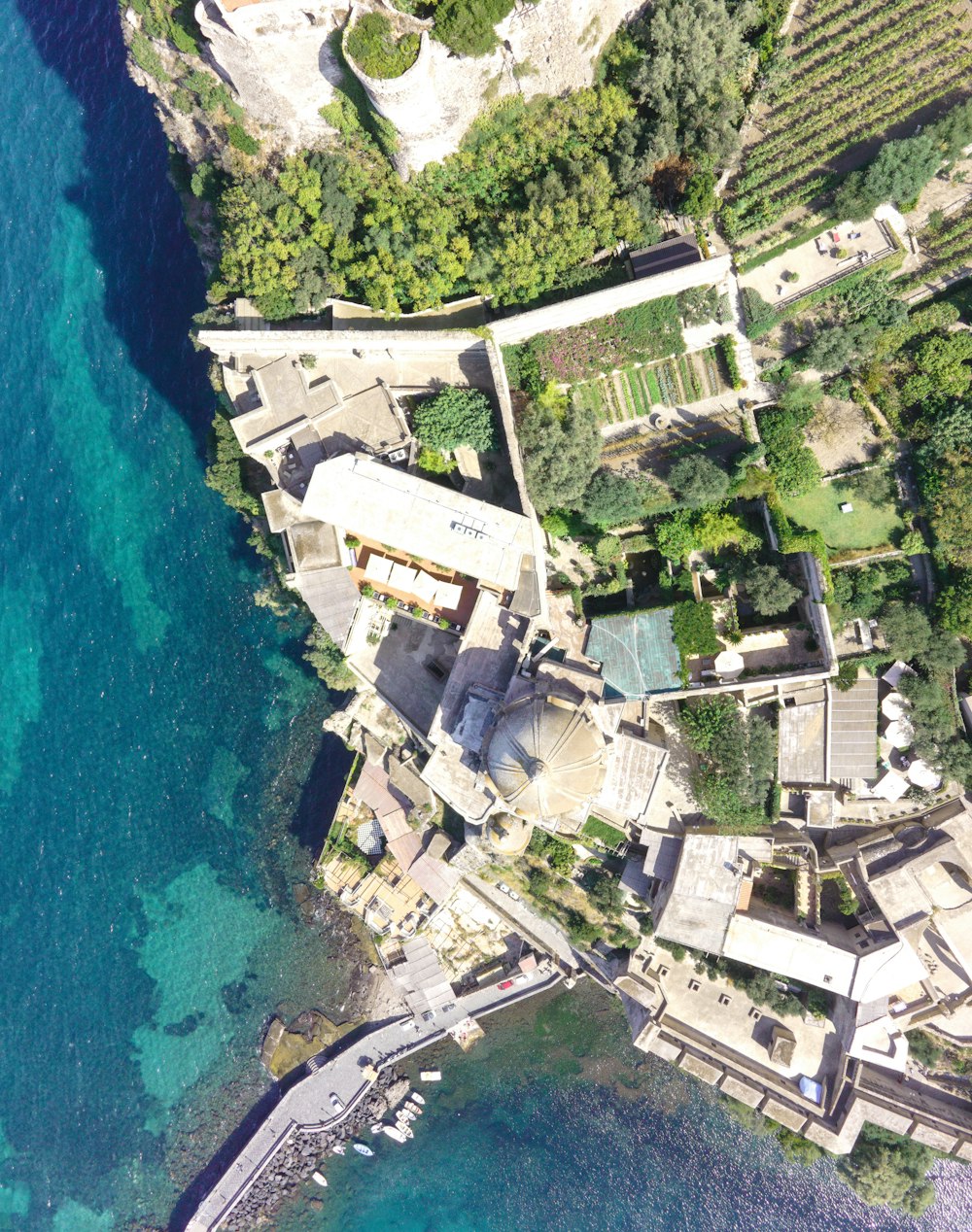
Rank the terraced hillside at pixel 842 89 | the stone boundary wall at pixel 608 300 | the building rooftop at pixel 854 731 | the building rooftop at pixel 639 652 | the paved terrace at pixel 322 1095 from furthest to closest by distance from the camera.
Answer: the paved terrace at pixel 322 1095 → the building rooftop at pixel 854 731 → the building rooftop at pixel 639 652 → the stone boundary wall at pixel 608 300 → the terraced hillside at pixel 842 89

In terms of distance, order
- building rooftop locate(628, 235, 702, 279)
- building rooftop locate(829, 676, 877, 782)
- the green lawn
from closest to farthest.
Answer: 1. building rooftop locate(628, 235, 702, 279)
2. the green lawn
3. building rooftop locate(829, 676, 877, 782)

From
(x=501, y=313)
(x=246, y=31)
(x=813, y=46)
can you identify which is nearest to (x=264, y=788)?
(x=501, y=313)

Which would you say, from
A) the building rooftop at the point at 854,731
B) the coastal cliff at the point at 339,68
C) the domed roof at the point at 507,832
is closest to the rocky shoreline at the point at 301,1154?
the domed roof at the point at 507,832

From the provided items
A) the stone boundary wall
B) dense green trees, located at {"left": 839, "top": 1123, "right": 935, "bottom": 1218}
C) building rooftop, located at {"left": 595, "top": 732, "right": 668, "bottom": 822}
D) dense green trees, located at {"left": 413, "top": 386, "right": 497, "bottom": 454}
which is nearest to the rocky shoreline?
building rooftop, located at {"left": 595, "top": 732, "right": 668, "bottom": 822}

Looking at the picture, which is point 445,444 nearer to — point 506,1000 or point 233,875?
point 233,875

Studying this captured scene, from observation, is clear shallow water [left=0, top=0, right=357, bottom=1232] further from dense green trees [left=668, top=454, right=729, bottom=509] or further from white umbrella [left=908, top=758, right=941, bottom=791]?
white umbrella [left=908, top=758, right=941, bottom=791]

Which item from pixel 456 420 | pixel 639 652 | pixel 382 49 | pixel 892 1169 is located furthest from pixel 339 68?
pixel 892 1169

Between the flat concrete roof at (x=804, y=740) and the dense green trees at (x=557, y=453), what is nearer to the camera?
the dense green trees at (x=557, y=453)

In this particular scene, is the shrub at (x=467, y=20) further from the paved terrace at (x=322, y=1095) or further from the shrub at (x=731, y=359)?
the paved terrace at (x=322, y=1095)
